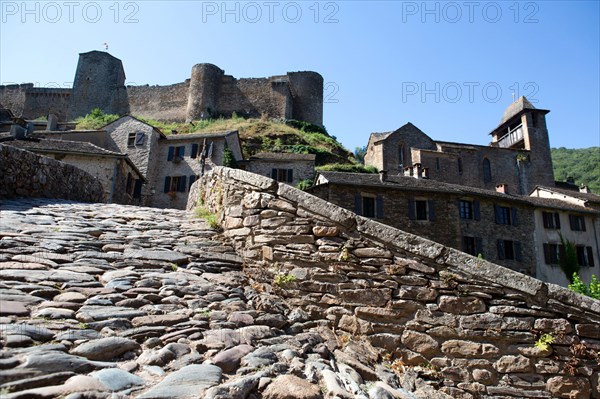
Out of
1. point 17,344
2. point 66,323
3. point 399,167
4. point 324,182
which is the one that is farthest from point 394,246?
point 399,167

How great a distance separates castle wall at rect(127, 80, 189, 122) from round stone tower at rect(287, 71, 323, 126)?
14.6 meters

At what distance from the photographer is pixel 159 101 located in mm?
57562

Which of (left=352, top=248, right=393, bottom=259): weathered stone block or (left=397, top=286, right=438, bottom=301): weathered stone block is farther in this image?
(left=352, top=248, right=393, bottom=259): weathered stone block

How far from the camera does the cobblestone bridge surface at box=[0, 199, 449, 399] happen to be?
8.67 feet

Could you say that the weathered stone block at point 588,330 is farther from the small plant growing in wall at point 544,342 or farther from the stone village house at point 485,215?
the stone village house at point 485,215

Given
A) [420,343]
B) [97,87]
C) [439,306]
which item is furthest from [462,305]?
[97,87]

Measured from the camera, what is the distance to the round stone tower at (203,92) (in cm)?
5406

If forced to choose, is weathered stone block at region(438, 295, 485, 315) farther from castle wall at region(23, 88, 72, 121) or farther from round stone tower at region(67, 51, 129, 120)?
castle wall at region(23, 88, 72, 121)

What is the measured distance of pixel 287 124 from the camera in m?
52.0

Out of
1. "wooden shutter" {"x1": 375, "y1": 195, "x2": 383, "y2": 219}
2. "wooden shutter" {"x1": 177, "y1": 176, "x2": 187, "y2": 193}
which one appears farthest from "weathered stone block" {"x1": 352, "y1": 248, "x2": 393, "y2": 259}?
"wooden shutter" {"x1": 177, "y1": 176, "x2": 187, "y2": 193}

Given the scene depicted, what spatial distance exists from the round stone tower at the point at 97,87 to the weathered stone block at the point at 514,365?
60.7 m

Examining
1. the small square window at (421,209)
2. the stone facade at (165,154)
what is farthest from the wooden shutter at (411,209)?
the stone facade at (165,154)

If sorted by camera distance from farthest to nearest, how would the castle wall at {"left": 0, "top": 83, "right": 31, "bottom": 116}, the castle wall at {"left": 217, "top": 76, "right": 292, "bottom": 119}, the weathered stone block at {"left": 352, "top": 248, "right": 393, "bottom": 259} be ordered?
the castle wall at {"left": 0, "top": 83, "right": 31, "bottom": 116}, the castle wall at {"left": 217, "top": 76, "right": 292, "bottom": 119}, the weathered stone block at {"left": 352, "top": 248, "right": 393, "bottom": 259}

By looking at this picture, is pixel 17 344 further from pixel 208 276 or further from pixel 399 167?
pixel 399 167
